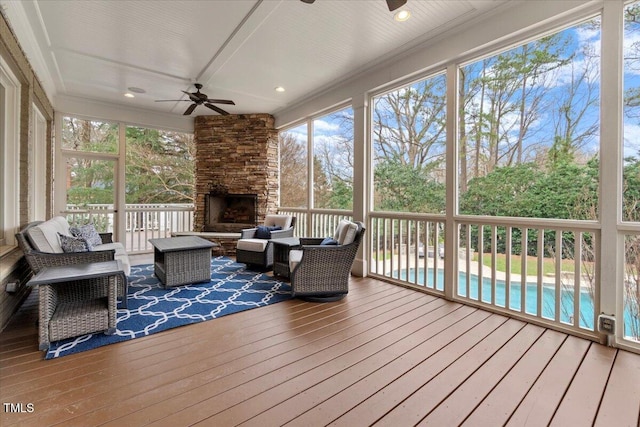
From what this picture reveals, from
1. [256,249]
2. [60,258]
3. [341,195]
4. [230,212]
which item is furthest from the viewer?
[230,212]

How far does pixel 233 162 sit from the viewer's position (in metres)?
5.99

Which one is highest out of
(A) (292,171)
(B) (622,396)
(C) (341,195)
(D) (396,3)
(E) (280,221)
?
(D) (396,3)

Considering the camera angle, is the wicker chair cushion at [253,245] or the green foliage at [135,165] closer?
the wicker chair cushion at [253,245]

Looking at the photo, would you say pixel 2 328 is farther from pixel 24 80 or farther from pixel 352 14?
pixel 352 14

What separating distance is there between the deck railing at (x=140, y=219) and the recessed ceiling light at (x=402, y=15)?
17.5ft

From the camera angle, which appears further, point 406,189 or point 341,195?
point 341,195

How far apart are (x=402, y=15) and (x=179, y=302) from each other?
358 centimetres

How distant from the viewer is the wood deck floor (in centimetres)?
143

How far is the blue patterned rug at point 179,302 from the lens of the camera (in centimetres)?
219

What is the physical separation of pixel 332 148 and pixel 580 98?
128 inches

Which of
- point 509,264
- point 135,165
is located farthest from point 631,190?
point 135,165

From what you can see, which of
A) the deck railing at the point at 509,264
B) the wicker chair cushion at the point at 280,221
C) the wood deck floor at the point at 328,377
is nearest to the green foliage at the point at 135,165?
the wicker chair cushion at the point at 280,221

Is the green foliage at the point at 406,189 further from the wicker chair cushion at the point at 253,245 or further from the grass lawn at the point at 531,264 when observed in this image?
the wicker chair cushion at the point at 253,245

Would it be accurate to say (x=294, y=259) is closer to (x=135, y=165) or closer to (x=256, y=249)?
(x=256, y=249)
